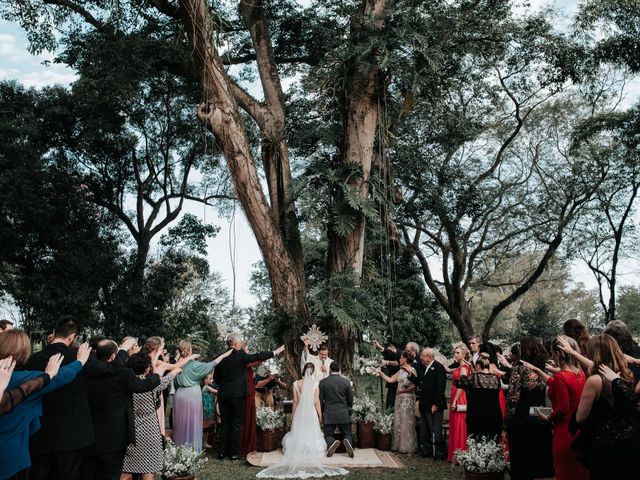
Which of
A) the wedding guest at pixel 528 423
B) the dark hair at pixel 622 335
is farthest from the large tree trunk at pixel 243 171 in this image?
the dark hair at pixel 622 335

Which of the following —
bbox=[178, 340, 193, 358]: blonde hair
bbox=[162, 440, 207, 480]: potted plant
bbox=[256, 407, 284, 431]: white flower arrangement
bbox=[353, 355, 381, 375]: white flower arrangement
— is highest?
bbox=[178, 340, 193, 358]: blonde hair

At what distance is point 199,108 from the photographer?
1125 centimetres

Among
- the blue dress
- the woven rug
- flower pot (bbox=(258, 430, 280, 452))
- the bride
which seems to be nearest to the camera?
the blue dress

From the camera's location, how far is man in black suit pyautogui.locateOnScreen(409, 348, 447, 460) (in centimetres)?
1021

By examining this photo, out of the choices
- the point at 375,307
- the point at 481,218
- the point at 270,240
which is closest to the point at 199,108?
the point at 270,240

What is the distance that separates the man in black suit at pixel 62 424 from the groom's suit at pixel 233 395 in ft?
17.8

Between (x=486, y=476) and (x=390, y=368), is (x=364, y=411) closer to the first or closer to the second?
(x=390, y=368)

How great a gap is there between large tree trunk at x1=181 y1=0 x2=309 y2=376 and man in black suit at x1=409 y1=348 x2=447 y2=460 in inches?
106

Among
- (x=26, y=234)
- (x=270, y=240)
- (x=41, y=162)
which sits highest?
(x=41, y=162)

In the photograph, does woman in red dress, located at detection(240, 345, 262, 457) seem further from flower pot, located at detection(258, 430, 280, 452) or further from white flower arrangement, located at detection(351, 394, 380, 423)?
white flower arrangement, located at detection(351, 394, 380, 423)

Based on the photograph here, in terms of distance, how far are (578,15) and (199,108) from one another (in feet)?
38.4

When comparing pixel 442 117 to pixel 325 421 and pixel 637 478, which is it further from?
pixel 637 478

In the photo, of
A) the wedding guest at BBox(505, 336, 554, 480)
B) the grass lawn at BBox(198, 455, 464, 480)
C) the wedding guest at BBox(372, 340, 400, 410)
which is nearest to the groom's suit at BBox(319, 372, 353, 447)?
the grass lawn at BBox(198, 455, 464, 480)

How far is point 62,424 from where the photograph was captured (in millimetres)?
4938
